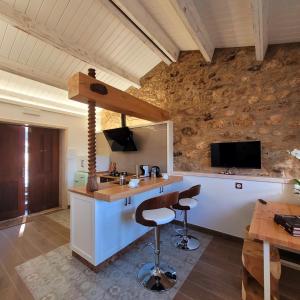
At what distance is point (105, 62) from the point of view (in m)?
3.27

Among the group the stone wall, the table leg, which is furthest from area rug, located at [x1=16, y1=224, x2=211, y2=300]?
the stone wall

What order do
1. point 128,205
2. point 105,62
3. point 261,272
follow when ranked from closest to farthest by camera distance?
point 261,272, point 128,205, point 105,62

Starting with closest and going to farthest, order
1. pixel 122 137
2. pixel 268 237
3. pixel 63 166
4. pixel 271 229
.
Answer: pixel 268 237 < pixel 271 229 < pixel 122 137 < pixel 63 166

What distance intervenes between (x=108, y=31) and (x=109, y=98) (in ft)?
4.61

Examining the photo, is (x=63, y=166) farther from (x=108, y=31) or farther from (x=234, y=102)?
(x=234, y=102)

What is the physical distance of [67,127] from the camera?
4.51 m

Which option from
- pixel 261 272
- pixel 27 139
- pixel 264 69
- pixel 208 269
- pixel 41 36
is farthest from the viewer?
pixel 27 139

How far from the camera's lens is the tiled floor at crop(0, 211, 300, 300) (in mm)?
1766

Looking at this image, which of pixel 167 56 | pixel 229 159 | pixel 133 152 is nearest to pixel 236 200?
pixel 229 159

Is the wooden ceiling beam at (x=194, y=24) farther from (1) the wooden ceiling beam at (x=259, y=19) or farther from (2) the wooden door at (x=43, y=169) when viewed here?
(2) the wooden door at (x=43, y=169)

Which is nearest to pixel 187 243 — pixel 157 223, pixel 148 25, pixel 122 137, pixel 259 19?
pixel 157 223

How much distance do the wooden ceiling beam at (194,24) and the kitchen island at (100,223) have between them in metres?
2.16

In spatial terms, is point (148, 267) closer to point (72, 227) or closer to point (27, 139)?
point (72, 227)

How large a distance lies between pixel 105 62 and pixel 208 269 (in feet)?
11.9
